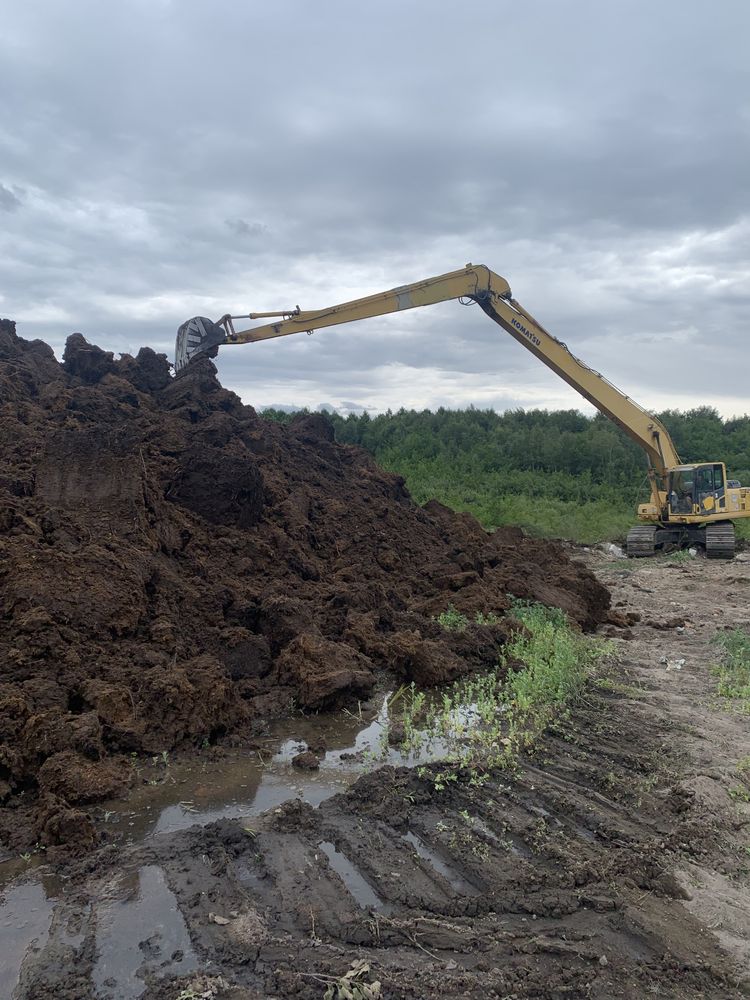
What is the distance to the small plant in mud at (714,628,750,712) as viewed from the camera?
21.7 feet

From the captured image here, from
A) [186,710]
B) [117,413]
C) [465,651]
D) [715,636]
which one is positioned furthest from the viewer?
[117,413]

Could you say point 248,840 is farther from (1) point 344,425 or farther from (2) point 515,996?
(1) point 344,425

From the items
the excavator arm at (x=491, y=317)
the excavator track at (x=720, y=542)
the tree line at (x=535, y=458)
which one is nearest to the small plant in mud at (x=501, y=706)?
the excavator arm at (x=491, y=317)

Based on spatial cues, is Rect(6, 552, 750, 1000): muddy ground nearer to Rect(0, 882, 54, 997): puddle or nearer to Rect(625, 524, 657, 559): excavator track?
Rect(0, 882, 54, 997): puddle

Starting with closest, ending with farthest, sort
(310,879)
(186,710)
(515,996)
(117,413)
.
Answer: (515,996) → (310,879) → (186,710) → (117,413)

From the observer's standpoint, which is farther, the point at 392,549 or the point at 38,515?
the point at 392,549

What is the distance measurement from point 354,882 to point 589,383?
14.4 meters

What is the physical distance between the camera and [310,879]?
3582 mm

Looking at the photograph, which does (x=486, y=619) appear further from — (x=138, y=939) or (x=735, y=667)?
(x=138, y=939)

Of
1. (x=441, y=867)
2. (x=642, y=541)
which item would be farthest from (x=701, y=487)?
(x=441, y=867)

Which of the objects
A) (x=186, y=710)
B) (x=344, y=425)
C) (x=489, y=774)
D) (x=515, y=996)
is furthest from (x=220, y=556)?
(x=344, y=425)

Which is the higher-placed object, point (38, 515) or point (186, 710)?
point (38, 515)

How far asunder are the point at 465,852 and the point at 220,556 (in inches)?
197

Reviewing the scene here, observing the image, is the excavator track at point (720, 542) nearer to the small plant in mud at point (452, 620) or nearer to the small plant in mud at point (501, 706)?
the small plant in mud at point (501, 706)
